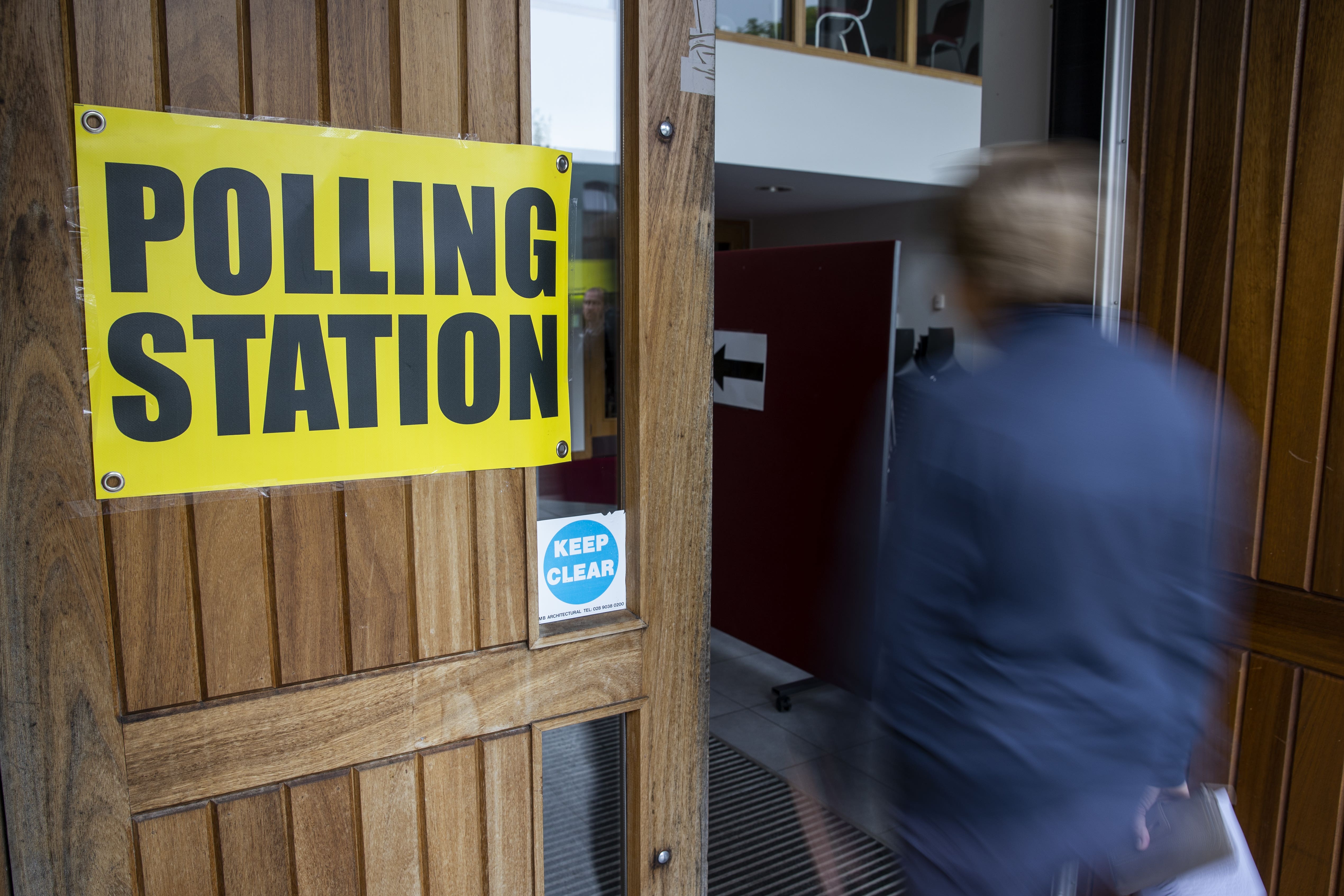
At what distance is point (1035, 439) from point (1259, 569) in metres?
1.01

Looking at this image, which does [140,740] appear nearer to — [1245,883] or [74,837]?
[74,837]

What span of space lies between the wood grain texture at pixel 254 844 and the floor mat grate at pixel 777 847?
1.24 m

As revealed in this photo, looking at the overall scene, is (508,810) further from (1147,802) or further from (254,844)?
(1147,802)

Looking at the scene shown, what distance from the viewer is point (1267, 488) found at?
1.65 meters

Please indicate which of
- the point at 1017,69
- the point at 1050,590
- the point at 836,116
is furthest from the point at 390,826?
the point at 836,116

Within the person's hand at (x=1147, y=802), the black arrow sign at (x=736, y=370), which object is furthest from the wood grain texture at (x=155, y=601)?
the black arrow sign at (x=736, y=370)

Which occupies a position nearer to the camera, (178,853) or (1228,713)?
(178,853)

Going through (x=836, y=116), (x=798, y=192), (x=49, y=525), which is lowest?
(x=49, y=525)

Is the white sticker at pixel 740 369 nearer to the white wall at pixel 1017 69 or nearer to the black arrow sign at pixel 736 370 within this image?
the black arrow sign at pixel 736 370

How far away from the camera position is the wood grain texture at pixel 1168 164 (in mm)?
1715

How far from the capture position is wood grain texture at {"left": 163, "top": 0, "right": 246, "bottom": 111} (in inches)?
38.1

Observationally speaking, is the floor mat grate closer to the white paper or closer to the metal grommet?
the white paper

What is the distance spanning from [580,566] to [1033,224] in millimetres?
774

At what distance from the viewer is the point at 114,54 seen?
3.09 ft
